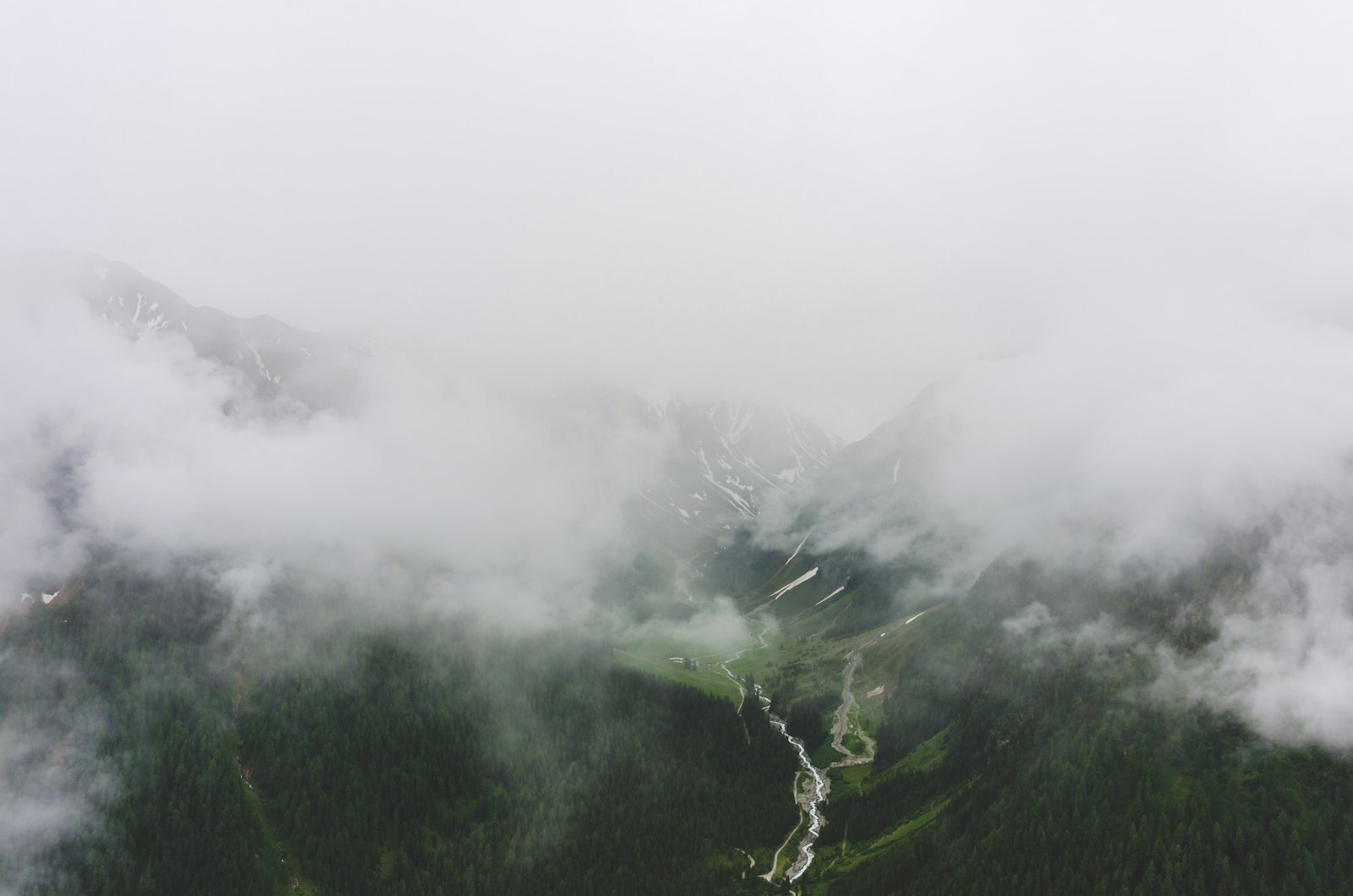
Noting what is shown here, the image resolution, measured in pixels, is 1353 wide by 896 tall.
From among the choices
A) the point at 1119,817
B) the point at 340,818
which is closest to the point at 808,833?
the point at 1119,817

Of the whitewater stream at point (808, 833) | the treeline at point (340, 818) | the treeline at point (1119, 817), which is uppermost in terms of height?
the treeline at point (1119, 817)

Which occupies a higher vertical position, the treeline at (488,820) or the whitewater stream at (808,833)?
the whitewater stream at (808,833)

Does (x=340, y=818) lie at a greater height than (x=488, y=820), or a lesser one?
lesser

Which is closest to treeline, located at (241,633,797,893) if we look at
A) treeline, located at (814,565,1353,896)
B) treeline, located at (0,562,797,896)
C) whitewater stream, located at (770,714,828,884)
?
treeline, located at (0,562,797,896)

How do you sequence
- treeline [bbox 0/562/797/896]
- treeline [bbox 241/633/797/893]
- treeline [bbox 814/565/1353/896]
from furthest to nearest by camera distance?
treeline [bbox 241/633/797/893], treeline [bbox 0/562/797/896], treeline [bbox 814/565/1353/896]

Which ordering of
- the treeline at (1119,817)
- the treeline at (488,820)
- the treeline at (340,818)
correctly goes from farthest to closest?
1. the treeline at (488,820)
2. the treeline at (340,818)
3. the treeline at (1119,817)

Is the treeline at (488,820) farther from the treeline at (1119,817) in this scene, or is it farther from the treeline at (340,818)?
the treeline at (1119,817)

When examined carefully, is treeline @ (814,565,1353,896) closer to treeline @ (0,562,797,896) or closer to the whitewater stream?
the whitewater stream

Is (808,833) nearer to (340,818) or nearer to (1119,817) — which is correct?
(1119,817)

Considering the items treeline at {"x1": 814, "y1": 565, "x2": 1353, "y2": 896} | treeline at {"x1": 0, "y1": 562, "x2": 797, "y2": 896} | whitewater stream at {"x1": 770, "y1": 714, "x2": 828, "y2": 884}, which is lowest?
treeline at {"x1": 0, "y1": 562, "x2": 797, "y2": 896}

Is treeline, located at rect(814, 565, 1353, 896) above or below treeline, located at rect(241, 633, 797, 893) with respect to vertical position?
above

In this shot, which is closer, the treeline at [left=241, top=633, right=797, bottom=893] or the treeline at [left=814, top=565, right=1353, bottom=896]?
the treeline at [left=814, top=565, right=1353, bottom=896]

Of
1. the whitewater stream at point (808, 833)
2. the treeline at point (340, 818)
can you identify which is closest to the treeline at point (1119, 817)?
the whitewater stream at point (808, 833)

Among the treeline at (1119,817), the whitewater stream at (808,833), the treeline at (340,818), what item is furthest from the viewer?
the whitewater stream at (808,833)
